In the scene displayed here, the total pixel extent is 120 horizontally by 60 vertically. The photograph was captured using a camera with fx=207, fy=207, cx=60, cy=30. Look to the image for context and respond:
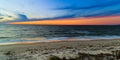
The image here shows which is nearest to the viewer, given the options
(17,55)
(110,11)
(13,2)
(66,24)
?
(17,55)

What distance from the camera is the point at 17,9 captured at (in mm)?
3828

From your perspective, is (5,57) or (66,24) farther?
(66,24)

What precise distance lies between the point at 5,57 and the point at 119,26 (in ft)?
9.63

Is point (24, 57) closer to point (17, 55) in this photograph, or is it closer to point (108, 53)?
point (17, 55)

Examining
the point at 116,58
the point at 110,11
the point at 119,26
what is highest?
the point at 110,11

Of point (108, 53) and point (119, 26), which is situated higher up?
point (119, 26)

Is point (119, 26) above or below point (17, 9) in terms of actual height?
below

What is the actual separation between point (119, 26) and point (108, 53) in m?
2.05

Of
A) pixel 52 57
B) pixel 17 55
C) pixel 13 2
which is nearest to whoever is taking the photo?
pixel 52 57

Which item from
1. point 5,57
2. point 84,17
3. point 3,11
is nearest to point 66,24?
point 84,17

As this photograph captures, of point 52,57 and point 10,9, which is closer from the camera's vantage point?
point 52,57

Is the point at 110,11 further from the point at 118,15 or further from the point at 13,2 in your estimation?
the point at 13,2

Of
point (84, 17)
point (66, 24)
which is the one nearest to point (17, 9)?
point (66, 24)

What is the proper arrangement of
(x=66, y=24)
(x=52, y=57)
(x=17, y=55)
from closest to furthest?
(x=52, y=57) < (x=17, y=55) < (x=66, y=24)
